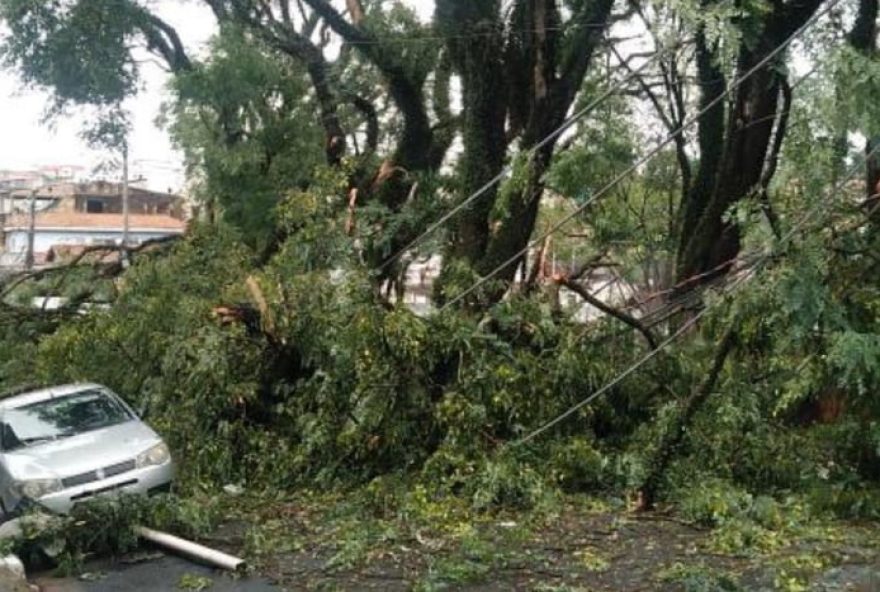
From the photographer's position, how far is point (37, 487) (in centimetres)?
984

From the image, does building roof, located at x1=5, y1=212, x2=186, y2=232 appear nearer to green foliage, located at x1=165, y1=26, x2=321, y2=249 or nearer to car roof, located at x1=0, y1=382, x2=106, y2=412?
green foliage, located at x1=165, y1=26, x2=321, y2=249

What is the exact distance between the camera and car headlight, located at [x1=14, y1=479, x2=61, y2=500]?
981 centimetres

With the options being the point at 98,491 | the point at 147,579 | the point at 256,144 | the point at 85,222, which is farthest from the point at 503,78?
the point at 85,222

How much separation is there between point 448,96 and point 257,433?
786 centimetres

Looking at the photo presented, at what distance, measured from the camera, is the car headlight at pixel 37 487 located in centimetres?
981

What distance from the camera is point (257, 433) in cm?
1159

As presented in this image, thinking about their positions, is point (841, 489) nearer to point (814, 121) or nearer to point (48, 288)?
point (814, 121)

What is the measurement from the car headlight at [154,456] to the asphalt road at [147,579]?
174cm

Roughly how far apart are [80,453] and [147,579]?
266 cm

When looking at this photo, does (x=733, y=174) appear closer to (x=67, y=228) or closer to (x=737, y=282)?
(x=737, y=282)

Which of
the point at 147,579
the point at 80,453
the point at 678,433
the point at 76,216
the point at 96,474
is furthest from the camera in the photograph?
the point at 76,216

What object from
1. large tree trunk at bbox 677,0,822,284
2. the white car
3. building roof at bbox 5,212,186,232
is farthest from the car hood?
building roof at bbox 5,212,186,232

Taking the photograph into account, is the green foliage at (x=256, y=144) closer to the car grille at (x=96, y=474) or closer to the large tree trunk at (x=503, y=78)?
the large tree trunk at (x=503, y=78)

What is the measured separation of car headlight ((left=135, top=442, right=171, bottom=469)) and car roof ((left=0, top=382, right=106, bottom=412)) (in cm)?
184
